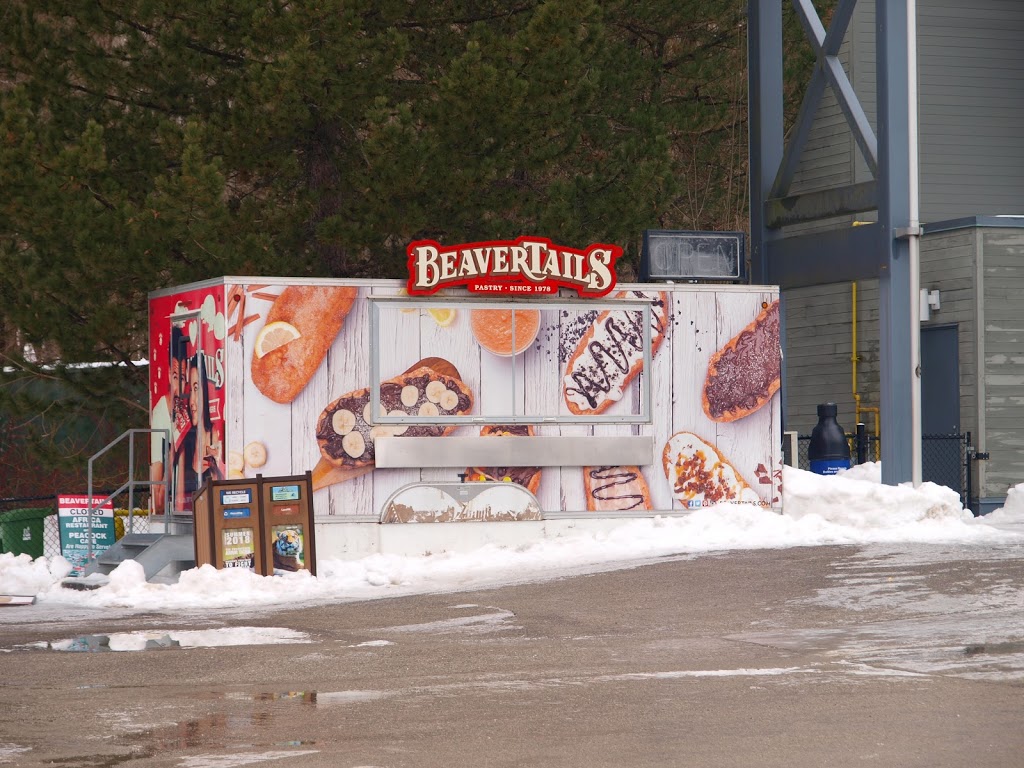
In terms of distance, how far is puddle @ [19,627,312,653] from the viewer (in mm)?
11266

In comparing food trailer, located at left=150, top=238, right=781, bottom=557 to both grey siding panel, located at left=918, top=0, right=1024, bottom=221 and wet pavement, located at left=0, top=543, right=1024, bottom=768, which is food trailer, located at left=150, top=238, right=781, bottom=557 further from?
grey siding panel, located at left=918, top=0, right=1024, bottom=221

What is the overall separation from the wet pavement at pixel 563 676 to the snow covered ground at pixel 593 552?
697 mm

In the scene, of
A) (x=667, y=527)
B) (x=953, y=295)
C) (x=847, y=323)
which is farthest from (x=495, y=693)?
(x=847, y=323)

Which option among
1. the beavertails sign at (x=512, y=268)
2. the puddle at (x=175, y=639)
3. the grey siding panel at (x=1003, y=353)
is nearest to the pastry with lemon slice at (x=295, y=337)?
the beavertails sign at (x=512, y=268)

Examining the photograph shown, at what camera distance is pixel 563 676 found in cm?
960

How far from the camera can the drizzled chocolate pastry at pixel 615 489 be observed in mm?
17578

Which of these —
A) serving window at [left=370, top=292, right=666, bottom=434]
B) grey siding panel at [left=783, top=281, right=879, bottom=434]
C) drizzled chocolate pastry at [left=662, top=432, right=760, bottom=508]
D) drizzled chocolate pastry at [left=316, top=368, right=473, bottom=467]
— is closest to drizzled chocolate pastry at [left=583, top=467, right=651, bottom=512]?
drizzled chocolate pastry at [left=662, top=432, right=760, bottom=508]

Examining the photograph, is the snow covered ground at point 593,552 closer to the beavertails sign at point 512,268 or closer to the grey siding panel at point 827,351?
the beavertails sign at point 512,268

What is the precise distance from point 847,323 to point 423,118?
8163 millimetres

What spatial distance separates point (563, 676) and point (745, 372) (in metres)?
9.16

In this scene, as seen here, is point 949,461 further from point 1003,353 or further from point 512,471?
point 512,471

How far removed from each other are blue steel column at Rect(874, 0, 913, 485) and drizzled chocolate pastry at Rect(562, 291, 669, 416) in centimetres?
321

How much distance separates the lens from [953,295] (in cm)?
2191

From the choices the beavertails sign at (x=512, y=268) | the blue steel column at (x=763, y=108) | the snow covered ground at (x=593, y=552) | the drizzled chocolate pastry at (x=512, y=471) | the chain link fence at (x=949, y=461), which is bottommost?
the snow covered ground at (x=593, y=552)
